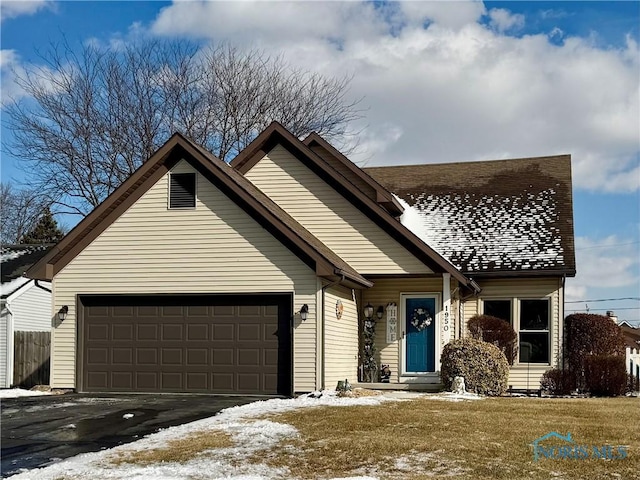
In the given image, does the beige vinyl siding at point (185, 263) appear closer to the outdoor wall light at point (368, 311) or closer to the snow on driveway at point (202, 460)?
the outdoor wall light at point (368, 311)

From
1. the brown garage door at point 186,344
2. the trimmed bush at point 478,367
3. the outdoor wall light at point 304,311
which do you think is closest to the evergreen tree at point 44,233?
the brown garage door at point 186,344

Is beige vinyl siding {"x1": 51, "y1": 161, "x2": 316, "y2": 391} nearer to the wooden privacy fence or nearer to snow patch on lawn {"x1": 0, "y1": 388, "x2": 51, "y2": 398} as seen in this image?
snow patch on lawn {"x1": 0, "y1": 388, "x2": 51, "y2": 398}

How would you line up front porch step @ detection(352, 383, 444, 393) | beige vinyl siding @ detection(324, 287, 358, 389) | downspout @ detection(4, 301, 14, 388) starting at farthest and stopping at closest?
downspout @ detection(4, 301, 14, 388), front porch step @ detection(352, 383, 444, 393), beige vinyl siding @ detection(324, 287, 358, 389)

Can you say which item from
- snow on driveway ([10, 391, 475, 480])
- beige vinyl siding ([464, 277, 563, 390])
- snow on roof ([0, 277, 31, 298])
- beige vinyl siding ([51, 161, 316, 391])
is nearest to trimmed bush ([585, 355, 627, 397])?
beige vinyl siding ([464, 277, 563, 390])

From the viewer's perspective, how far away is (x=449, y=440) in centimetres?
1013

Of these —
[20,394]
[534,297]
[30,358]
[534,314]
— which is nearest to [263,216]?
[20,394]

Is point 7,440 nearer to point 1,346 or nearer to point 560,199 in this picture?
point 1,346

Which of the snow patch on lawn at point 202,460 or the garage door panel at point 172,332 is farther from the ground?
the garage door panel at point 172,332

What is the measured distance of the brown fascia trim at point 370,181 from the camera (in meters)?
20.8

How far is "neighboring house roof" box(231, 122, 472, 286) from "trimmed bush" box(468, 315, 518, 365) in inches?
71.9

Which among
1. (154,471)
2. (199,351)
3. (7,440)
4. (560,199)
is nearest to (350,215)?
(199,351)

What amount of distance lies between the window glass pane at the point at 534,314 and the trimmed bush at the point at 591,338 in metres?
0.65

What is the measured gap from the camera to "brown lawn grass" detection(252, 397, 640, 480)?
853 cm

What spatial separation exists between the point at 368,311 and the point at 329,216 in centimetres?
268
